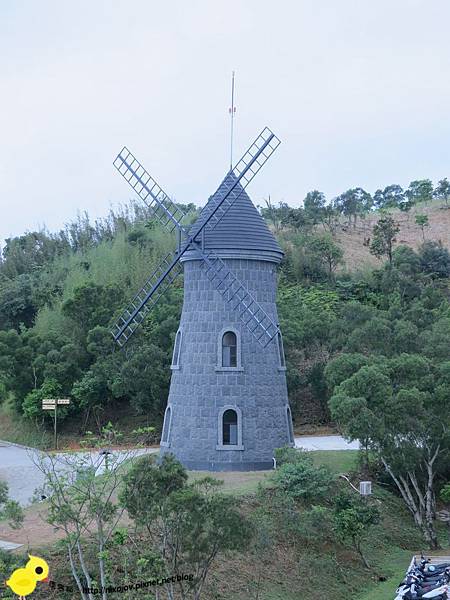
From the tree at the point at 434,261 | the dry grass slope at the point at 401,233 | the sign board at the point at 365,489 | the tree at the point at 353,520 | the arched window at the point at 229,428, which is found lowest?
the tree at the point at 353,520

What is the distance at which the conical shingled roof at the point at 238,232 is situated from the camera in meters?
20.9

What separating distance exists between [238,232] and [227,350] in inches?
120

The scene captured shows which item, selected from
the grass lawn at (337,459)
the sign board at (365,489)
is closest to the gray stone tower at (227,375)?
the grass lawn at (337,459)

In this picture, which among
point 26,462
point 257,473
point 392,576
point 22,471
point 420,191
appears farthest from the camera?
point 420,191

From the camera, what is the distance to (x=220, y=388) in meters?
20.5

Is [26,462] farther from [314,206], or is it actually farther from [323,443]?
[314,206]

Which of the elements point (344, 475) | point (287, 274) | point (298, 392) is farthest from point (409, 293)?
point (344, 475)

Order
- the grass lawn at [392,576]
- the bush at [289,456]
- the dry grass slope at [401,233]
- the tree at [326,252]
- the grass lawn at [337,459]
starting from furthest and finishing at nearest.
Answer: the dry grass slope at [401,233]
the tree at [326,252]
the grass lawn at [337,459]
the bush at [289,456]
the grass lawn at [392,576]

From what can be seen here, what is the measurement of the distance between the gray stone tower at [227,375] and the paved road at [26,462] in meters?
2.07

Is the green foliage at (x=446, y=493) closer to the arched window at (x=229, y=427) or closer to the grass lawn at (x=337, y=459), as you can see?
the grass lawn at (x=337, y=459)

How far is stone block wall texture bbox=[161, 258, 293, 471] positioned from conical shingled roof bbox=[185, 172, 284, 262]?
295 mm

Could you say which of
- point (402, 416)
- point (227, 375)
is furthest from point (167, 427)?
point (402, 416)

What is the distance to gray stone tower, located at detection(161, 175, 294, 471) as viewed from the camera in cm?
2044

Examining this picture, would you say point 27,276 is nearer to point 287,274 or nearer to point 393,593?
point 287,274
